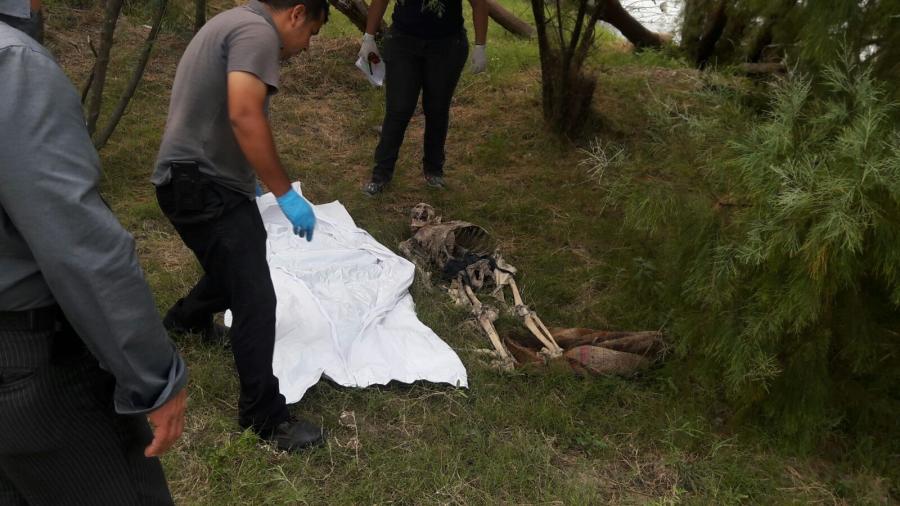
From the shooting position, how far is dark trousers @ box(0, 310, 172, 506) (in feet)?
4.31

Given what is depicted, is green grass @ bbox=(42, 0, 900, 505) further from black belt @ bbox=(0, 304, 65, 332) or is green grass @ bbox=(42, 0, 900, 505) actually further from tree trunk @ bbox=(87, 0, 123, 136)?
black belt @ bbox=(0, 304, 65, 332)

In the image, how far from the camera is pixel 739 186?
9.45 feet

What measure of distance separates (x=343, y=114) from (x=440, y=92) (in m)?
1.86

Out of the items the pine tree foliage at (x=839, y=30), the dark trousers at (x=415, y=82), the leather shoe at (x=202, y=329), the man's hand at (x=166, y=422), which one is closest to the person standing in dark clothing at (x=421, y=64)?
the dark trousers at (x=415, y=82)

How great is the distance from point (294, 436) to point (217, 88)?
1.26 m

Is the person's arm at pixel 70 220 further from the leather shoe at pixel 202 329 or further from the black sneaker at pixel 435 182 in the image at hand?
the black sneaker at pixel 435 182

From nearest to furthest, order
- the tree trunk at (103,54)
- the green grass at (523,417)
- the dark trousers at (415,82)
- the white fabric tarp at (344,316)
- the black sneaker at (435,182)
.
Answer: the green grass at (523,417) → the white fabric tarp at (344,316) → the tree trunk at (103,54) → the dark trousers at (415,82) → the black sneaker at (435,182)

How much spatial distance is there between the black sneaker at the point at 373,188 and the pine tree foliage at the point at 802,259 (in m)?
2.35

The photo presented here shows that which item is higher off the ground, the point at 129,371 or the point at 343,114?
the point at 129,371

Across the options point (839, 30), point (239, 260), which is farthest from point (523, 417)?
point (839, 30)

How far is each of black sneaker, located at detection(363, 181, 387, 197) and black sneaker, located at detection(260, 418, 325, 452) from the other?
2.54m

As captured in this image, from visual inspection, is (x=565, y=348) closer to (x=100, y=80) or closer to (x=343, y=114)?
(x=100, y=80)

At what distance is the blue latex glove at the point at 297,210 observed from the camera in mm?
2541

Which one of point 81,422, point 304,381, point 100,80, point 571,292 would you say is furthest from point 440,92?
point 81,422
